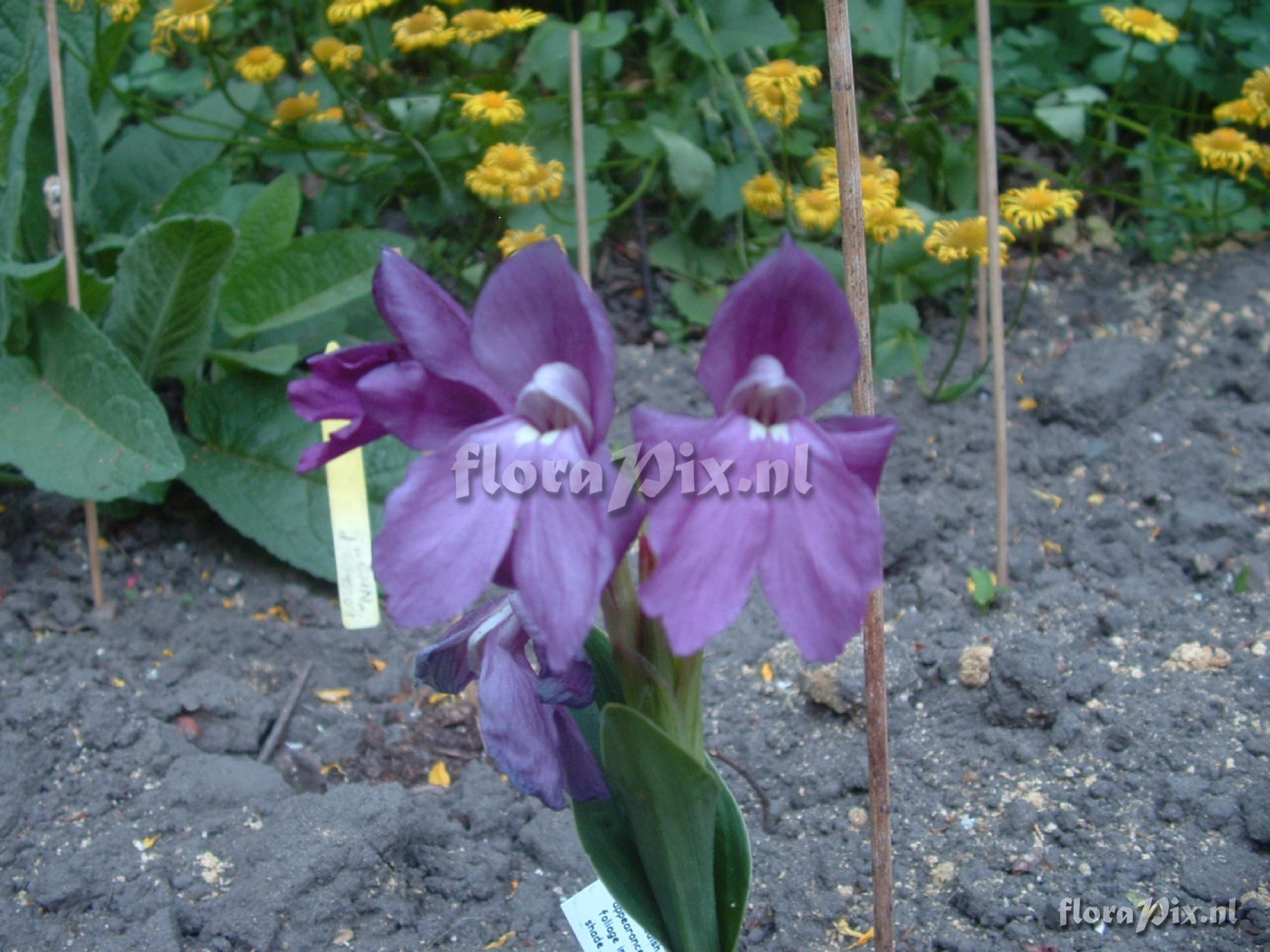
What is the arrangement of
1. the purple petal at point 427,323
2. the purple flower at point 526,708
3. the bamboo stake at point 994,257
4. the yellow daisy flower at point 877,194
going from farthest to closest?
the yellow daisy flower at point 877,194 < the bamboo stake at point 994,257 < the purple flower at point 526,708 < the purple petal at point 427,323

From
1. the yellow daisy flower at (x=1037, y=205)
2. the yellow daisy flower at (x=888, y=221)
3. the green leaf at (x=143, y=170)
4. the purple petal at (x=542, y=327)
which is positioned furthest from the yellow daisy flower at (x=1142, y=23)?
the purple petal at (x=542, y=327)

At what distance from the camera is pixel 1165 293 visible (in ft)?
9.50

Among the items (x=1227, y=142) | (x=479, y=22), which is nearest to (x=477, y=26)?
(x=479, y=22)

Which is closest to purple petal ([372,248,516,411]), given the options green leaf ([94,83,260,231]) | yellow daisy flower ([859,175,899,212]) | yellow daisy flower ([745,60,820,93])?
yellow daisy flower ([859,175,899,212])

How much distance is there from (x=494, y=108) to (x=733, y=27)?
2.02ft

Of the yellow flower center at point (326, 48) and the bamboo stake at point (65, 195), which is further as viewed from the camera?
the yellow flower center at point (326, 48)

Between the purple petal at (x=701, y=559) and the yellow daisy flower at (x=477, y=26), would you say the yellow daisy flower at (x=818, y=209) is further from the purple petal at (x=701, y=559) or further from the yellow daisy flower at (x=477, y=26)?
the purple petal at (x=701, y=559)

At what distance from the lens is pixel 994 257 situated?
1.91 metres

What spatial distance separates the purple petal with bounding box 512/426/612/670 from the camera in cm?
81

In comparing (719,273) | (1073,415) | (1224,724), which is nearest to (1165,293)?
(1073,415)

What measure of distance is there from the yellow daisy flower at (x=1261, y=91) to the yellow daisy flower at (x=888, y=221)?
2.90 ft

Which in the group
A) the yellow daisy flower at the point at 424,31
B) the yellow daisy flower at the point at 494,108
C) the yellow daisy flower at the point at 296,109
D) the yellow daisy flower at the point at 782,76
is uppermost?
the yellow daisy flower at the point at 424,31

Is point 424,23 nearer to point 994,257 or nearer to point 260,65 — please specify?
point 260,65

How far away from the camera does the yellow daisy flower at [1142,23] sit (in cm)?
251
